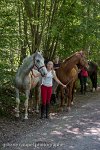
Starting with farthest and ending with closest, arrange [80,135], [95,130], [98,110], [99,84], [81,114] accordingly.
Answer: [99,84]
[98,110]
[81,114]
[95,130]
[80,135]

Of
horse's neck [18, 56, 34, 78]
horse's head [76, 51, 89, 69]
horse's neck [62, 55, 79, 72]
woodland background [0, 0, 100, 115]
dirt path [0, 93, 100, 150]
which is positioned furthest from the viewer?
woodland background [0, 0, 100, 115]

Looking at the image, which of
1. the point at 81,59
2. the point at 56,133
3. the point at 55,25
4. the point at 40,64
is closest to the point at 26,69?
the point at 40,64

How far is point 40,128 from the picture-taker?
10320 millimetres

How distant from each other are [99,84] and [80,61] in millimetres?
11001

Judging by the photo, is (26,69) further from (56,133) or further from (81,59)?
(81,59)

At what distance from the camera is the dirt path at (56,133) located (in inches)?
330

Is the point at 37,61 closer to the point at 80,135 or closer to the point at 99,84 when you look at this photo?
the point at 80,135

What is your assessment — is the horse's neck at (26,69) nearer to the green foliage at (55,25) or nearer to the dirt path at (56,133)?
the dirt path at (56,133)

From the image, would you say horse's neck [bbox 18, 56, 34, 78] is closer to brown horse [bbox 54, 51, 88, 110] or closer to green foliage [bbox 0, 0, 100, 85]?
green foliage [bbox 0, 0, 100, 85]

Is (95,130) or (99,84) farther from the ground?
(95,130)

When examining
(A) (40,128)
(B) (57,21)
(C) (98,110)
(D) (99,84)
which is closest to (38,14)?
(B) (57,21)

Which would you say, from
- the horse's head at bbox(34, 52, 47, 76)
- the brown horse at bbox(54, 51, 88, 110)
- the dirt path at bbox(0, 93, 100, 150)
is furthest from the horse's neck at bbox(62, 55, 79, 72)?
the horse's head at bbox(34, 52, 47, 76)

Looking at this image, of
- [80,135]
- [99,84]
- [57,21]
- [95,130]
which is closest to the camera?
[80,135]

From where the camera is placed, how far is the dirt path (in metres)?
8.38
